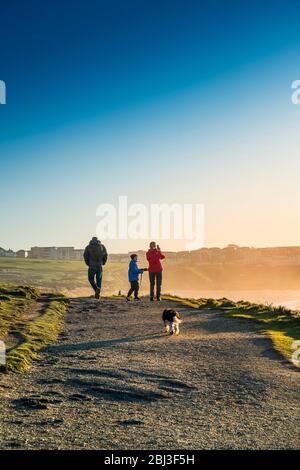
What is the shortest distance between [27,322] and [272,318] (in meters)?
9.45

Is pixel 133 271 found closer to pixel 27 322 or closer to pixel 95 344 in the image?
pixel 27 322

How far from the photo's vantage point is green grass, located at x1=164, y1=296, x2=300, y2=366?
15.3 metres

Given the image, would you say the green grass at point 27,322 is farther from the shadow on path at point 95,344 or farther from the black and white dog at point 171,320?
the black and white dog at point 171,320

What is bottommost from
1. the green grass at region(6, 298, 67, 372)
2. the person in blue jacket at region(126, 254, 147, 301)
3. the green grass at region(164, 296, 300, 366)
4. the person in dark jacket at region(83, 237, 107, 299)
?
the green grass at region(164, 296, 300, 366)

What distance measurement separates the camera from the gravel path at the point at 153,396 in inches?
280

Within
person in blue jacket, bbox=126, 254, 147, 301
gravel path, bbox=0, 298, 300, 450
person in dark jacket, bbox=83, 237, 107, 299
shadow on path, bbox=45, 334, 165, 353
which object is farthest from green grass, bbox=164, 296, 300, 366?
person in dark jacket, bbox=83, 237, 107, 299

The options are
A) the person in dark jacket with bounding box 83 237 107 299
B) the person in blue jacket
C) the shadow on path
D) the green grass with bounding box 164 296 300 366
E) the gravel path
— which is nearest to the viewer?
the gravel path

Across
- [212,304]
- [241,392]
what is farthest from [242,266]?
[241,392]

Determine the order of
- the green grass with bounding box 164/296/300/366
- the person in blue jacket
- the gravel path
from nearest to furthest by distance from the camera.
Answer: the gravel path < the green grass with bounding box 164/296/300/366 < the person in blue jacket

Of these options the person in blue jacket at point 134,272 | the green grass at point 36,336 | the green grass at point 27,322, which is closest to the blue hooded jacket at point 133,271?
the person in blue jacket at point 134,272

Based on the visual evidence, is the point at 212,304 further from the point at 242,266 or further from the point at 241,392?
the point at 242,266

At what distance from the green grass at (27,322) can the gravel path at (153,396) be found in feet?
1.47

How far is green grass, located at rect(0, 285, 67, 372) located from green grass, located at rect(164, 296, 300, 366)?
638cm

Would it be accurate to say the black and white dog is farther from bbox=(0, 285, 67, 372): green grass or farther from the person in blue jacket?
the person in blue jacket
